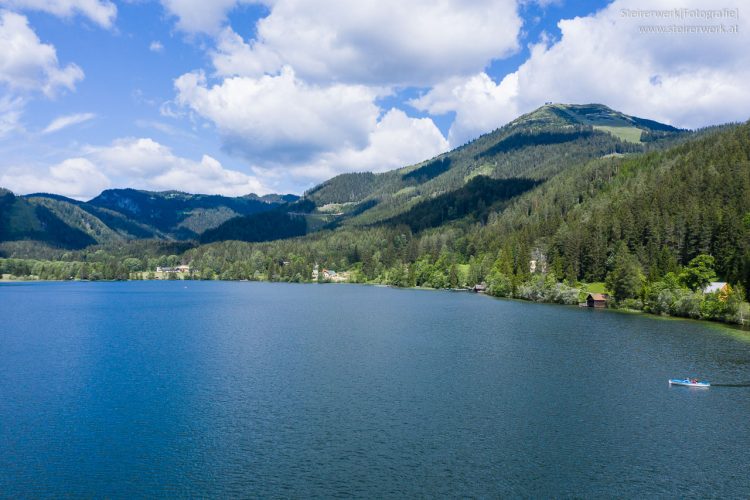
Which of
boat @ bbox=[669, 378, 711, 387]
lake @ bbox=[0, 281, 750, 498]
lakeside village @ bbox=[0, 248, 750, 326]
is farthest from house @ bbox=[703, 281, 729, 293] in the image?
boat @ bbox=[669, 378, 711, 387]

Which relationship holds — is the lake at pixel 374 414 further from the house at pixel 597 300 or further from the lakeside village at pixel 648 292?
the house at pixel 597 300

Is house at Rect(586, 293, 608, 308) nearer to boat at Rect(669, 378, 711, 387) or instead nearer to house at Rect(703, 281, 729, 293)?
house at Rect(703, 281, 729, 293)

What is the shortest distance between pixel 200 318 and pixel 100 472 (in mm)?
83494

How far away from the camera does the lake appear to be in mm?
33125

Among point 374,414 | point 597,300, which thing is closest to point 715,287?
point 597,300

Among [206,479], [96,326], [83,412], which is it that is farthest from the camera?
[96,326]

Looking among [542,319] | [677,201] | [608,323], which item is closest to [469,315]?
[542,319]

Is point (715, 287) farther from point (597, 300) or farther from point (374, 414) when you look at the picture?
point (374, 414)

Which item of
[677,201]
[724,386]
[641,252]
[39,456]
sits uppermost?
[677,201]

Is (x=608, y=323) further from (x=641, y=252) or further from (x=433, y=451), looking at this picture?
(x=433, y=451)

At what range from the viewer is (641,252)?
5571 inches

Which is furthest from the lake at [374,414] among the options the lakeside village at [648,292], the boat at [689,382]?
the lakeside village at [648,292]

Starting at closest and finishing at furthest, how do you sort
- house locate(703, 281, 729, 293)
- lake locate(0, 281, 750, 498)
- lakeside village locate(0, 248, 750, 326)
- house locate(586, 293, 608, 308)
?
lake locate(0, 281, 750, 498)
lakeside village locate(0, 248, 750, 326)
house locate(703, 281, 729, 293)
house locate(586, 293, 608, 308)

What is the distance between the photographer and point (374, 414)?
4541cm
